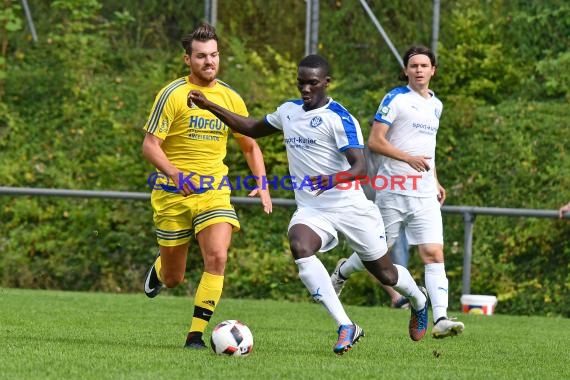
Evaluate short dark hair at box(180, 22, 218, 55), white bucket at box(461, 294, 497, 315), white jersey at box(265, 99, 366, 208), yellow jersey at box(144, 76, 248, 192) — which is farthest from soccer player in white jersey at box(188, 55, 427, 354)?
white bucket at box(461, 294, 497, 315)

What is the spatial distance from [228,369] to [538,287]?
350 inches

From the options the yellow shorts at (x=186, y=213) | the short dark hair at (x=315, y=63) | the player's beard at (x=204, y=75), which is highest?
the short dark hair at (x=315, y=63)

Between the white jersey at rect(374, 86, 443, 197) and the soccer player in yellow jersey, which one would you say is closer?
the soccer player in yellow jersey

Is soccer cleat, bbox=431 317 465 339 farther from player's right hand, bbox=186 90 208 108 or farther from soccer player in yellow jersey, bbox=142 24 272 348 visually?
player's right hand, bbox=186 90 208 108

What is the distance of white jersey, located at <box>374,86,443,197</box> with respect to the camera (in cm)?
1012

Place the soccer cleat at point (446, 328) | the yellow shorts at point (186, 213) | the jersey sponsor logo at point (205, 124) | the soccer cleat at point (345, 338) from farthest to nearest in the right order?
the soccer cleat at point (446, 328)
the jersey sponsor logo at point (205, 124)
the yellow shorts at point (186, 213)
the soccer cleat at point (345, 338)

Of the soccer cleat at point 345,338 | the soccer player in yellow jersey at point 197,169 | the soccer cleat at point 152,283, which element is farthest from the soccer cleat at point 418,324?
the soccer cleat at point 152,283

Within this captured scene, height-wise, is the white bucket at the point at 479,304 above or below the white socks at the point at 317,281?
below

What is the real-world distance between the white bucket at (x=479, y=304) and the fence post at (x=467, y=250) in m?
0.45

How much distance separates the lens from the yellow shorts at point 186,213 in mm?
8820

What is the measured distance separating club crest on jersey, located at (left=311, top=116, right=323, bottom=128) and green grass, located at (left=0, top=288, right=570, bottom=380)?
1530 millimetres

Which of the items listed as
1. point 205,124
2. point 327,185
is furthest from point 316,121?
point 205,124

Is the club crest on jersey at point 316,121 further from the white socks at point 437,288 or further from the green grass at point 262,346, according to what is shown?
the white socks at point 437,288

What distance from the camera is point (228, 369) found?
7.22m
